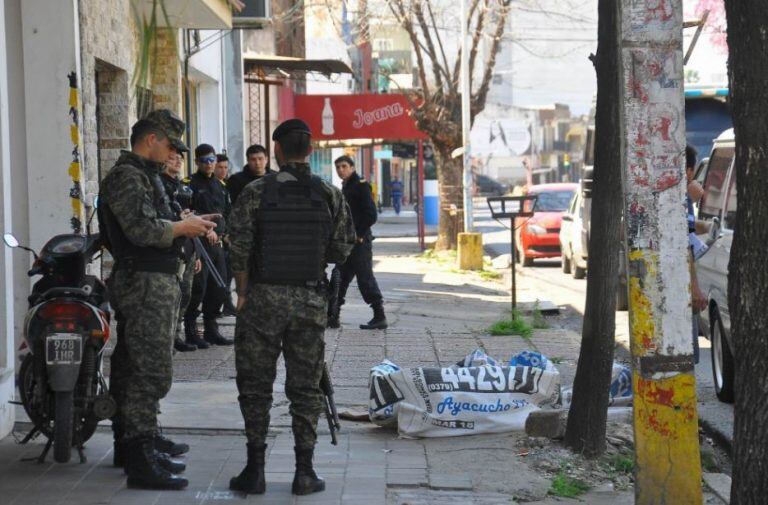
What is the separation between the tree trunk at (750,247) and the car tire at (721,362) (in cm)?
472

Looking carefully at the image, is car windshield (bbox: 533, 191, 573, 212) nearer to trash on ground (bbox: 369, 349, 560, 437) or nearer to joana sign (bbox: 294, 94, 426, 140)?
joana sign (bbox: 294, 94, 426, 140)

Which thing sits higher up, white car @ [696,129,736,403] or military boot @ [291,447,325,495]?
white car @ [696,129,736,403]

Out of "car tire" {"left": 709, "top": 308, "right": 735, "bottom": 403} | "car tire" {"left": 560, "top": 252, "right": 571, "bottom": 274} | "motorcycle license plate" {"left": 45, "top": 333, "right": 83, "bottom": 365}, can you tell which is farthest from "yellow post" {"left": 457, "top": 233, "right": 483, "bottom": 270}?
"motorcycle license plate" {"left": 45, "top": 333, "right": 83, "bottom": 365}

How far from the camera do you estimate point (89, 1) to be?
10.1 meters

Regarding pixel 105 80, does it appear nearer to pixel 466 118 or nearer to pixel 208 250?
pixel 208 250

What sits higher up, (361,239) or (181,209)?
(181,209)

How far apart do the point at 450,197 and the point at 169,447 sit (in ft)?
66.2

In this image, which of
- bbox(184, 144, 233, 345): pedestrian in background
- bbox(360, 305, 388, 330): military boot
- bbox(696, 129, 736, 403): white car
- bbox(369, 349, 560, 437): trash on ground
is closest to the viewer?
bbox(369, 349, 560, 437): trash on ground

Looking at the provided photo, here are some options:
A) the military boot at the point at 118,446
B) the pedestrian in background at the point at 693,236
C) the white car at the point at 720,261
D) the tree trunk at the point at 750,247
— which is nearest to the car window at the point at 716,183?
the white car at the point at 720,261

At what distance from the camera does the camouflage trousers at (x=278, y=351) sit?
6.06 meters

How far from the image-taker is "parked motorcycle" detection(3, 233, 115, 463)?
6188 millimetres

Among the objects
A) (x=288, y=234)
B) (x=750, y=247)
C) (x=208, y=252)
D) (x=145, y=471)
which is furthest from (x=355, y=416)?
(x=750, y=247)

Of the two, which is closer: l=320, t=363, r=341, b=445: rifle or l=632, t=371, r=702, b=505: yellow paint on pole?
l=632, t=371, r=702, b=505: yellow paint on pole

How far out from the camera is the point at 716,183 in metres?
10.5
